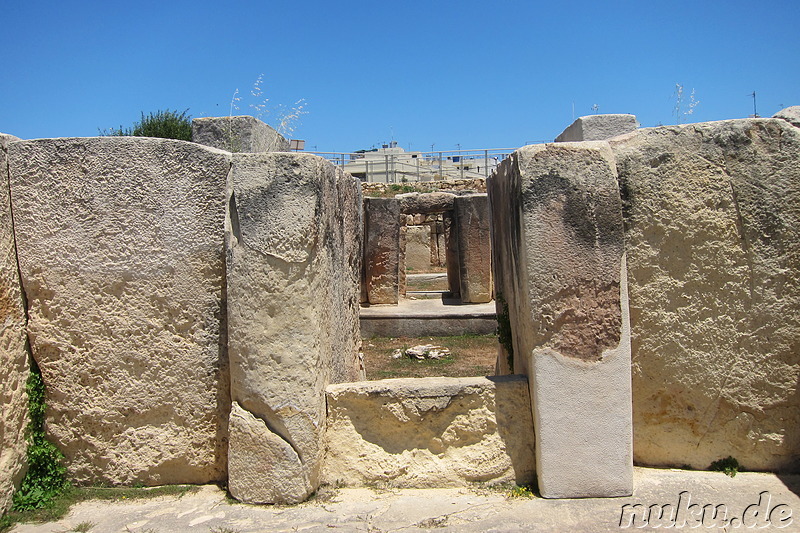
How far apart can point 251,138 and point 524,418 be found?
11.3 feet

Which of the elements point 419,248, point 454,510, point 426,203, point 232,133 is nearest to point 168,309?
point 454,510

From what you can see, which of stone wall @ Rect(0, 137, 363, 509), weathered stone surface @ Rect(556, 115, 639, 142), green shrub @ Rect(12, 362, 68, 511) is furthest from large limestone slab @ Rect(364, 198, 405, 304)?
green shrub @ Rect(12, 362, 68, 511)

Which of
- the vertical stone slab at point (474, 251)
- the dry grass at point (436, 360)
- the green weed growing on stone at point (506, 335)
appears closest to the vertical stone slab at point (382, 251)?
the vertical stone slab at point (474, 251)

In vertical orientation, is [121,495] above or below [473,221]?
below

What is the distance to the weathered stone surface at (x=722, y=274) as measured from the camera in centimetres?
326

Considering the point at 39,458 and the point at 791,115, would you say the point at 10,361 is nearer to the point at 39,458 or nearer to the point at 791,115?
the point at 39,458

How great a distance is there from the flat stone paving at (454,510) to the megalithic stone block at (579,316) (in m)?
0.20

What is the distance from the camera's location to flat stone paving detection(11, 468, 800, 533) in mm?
2969

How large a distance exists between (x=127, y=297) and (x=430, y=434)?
1.83m

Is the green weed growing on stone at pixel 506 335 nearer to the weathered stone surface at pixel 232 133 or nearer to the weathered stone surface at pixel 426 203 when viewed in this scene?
the weathered stone surface at pixel 232 133

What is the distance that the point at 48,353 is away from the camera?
3383 millimetres

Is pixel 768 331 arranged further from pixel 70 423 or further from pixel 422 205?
pixel 422 205

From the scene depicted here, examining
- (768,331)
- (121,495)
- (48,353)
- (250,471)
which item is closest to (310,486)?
(250,471)

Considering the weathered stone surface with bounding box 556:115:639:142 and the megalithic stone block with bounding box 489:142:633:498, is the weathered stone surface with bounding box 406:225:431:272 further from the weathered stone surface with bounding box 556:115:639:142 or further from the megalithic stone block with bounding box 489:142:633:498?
the megalithic stone block with bounding box 489:142:633:498
